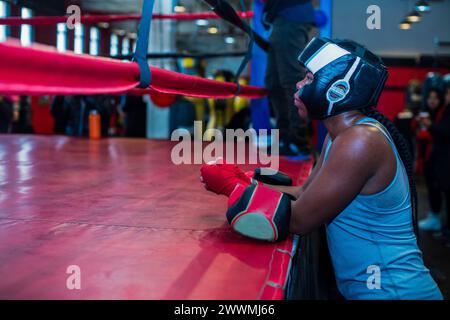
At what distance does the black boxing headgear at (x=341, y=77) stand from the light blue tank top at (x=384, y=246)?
68 mm

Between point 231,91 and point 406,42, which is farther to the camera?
point 406,42

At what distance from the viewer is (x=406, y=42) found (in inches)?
416

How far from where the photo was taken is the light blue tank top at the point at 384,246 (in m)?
1.21

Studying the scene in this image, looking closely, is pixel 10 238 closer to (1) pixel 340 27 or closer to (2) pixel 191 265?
(2) pixel 191 265

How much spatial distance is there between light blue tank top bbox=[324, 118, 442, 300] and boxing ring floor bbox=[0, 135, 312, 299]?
18 cm

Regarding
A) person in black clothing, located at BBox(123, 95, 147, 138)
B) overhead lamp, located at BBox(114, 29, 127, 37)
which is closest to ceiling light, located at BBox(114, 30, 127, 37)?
overhead lamp, located at BBox(114, 29, 127, 37)

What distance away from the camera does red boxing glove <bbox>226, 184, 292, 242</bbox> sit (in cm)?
118

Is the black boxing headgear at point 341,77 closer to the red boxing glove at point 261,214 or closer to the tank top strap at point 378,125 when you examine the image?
the tank top strap at point 378,125

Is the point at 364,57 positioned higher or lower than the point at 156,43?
A: higher

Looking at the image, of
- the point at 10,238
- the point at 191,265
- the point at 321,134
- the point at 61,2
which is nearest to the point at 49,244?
the point at 10,238

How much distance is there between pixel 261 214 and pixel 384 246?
331 millimetres

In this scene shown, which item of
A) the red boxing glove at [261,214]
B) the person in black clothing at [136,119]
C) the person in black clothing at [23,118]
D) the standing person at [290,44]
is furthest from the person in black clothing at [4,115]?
the red boxing glove at [261,214]

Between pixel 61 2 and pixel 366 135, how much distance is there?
8.68 ft
